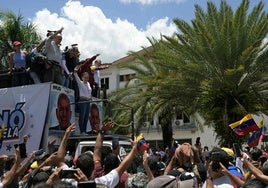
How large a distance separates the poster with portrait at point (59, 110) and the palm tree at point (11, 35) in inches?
401

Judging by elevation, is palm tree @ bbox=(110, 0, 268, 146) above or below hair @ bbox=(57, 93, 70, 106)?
above

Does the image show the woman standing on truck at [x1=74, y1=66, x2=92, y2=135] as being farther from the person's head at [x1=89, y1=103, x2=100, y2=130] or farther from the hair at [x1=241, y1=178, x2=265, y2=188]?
the hair at [x1=241, y1=178, x2=265, y2=188]

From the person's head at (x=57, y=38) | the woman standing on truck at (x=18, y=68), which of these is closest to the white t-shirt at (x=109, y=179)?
the woman standing on truck at (x=18, y=68)

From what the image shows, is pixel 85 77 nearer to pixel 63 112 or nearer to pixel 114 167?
pixel 63 112

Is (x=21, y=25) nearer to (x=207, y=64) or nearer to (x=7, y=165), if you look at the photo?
(x=207, y=64)

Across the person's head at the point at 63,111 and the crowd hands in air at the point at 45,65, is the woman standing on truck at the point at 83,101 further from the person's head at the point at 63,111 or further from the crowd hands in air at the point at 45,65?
the person's head at the point at 63,111

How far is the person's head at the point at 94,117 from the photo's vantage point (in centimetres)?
991

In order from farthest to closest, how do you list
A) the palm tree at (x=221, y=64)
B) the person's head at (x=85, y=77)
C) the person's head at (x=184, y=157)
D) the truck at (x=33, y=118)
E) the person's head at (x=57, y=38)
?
the palm tree at (x=221, y=64), the person's head at (x=85, y=77), the person's head at (x=57, y=38), the truck at (x=33, y=118), the person's head at (x=184, y=157)

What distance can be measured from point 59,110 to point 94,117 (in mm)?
1490

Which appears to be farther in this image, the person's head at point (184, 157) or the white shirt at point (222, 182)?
the person's head at point (184, 157)

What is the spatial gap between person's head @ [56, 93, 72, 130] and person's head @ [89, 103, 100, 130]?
100 cm

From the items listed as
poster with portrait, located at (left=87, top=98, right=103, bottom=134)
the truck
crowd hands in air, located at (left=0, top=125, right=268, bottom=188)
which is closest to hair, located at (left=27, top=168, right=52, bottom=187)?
crowd hands in air, located at (left=0, top=125, right=268, bottom=188)

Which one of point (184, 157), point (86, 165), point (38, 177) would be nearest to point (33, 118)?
point (184, 157)

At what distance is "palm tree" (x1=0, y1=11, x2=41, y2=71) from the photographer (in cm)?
1855
